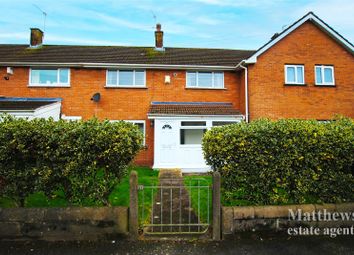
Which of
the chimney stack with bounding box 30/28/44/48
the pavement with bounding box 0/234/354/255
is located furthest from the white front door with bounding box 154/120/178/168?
the chimney stack with bounding box 30/28/44/48

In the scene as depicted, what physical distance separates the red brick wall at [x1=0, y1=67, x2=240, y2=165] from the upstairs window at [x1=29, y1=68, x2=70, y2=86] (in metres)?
0.29

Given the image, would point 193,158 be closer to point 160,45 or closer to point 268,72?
point 268,72

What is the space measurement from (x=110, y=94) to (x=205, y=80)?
5429mm

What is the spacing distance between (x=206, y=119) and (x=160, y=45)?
682 centimetres

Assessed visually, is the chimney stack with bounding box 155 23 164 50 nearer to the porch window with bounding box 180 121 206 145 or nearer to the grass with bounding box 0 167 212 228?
the porch window with bounding box 180 121 206 145

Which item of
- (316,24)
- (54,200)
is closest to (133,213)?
(54,200)

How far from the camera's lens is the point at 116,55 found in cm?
1471

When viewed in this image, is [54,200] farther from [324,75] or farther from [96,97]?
[324,75]

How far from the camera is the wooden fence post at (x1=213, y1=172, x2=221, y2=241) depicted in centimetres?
459

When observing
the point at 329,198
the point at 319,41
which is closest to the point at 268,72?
the point at 319,41

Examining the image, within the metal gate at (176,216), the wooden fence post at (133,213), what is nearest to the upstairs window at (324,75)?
the metal gate at (176,216)

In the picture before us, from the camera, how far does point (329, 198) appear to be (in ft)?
16.4

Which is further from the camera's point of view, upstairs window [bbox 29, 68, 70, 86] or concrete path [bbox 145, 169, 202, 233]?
upstairs window [bbox 29, 68, 70, 86]

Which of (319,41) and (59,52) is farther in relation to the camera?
(59,52)
